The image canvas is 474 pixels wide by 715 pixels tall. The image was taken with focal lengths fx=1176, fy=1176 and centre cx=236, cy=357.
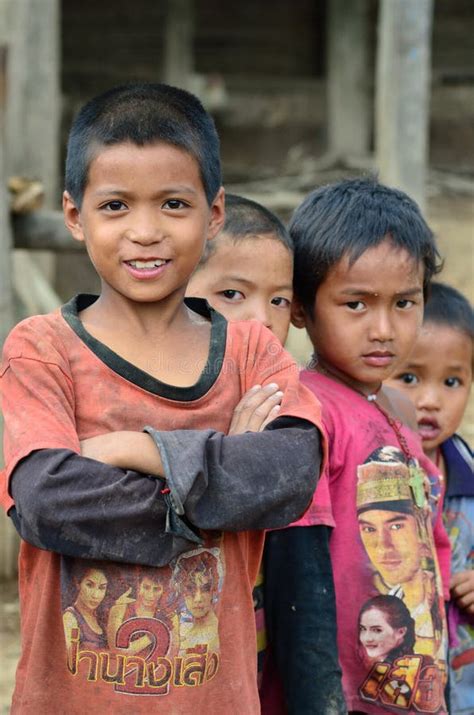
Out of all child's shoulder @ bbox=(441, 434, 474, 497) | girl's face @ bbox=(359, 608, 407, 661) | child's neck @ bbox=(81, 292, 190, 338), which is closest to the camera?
child's neck @ bbox=(81, 292, 190, 338)

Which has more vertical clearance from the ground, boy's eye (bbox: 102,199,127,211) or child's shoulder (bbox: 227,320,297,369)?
boy's eye (bbox: 102,199,127,211)

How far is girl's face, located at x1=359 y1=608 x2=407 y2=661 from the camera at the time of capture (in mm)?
2342

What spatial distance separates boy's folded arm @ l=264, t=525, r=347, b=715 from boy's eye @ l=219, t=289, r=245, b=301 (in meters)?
0.54

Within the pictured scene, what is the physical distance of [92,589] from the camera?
1.92 m

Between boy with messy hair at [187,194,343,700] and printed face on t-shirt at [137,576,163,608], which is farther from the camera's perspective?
boy with messy hair at [187,194,343,700]

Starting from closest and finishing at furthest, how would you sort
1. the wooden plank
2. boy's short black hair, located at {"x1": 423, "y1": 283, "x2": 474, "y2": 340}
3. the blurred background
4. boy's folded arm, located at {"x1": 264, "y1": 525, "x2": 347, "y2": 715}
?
boy's folded arm, located at {"x1": 264, "y1": 525, "x2": 347, "y2": 715}
boy's short black hair, located at {"x1": 423, "y1": 283, "x2": 474, "y2": 340}
the wooden plank
the blurred background

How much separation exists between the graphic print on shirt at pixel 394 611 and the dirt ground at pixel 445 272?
2.07m

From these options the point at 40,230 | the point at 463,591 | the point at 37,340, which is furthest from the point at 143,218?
the point at 40,230

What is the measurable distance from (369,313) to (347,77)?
10.8 m

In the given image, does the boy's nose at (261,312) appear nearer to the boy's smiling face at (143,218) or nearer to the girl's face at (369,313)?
the girl's face at (369,313)

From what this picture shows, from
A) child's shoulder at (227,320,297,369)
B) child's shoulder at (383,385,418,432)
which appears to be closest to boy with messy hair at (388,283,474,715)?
child's shoulder at (383,385,418,432)

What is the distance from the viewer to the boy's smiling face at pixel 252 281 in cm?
254

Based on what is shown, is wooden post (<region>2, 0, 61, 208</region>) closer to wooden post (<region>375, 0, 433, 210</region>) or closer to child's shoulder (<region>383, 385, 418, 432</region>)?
wooden post (<region>375, 0, 433, 210</region>)

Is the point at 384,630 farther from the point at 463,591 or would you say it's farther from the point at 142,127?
the point at 142,127
